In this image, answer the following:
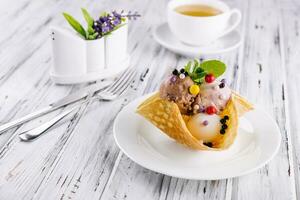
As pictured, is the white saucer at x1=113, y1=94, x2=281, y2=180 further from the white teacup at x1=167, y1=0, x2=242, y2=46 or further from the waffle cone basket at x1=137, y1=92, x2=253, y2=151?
the white teacup at x1=167, y1=0, x2=242, y2=46

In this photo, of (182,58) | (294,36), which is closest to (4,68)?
(182,58)

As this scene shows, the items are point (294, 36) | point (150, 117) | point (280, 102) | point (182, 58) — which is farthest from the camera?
point (294, 36)

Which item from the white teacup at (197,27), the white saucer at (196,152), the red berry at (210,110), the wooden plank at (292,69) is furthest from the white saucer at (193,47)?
the red berry at (210,110)

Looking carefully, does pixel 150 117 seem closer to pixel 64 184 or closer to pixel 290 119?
pixel 64 184

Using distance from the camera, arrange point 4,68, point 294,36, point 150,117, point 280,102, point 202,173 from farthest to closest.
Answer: point 294,36, point 4,68, point 280,102, point 150,117, point 202,173

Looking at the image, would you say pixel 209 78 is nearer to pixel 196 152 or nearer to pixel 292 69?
pixel 196 152

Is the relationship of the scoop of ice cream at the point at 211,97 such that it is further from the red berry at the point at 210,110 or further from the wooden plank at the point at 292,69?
the wooden plank at the point at 292,69
